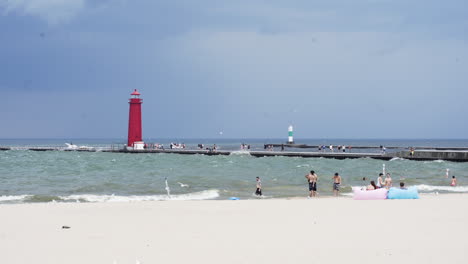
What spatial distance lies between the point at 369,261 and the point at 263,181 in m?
23.6

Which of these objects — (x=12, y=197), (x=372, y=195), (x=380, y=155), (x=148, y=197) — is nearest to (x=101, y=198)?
(x=148, y=197)

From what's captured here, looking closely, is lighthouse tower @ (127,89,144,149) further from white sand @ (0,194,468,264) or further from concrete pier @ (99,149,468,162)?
white sand @ (0,194,468,264)

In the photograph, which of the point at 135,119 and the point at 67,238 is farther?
the point at 135,119

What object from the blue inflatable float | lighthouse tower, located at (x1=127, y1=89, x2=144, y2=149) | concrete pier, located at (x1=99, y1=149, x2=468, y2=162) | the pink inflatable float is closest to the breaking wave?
the pink inflatable float

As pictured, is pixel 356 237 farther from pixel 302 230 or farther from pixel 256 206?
pixel 256 206

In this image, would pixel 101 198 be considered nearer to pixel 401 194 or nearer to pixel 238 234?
pixel 401 194

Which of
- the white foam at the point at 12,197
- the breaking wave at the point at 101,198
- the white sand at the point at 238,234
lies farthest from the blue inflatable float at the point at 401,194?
the white foam at the point at 12,197

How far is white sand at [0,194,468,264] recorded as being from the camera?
343 inches

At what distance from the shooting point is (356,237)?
33.7 feet

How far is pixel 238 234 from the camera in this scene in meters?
10.8

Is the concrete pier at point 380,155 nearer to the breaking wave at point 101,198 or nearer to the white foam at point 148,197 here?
the white foam at point 148,197

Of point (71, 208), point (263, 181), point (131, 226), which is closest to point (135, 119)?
point (263, 181)

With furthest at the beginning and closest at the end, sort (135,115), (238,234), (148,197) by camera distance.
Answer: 1. (135,115)
2. (148,197)
3. (238,234)

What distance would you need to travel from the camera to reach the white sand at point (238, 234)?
8.72 meters
